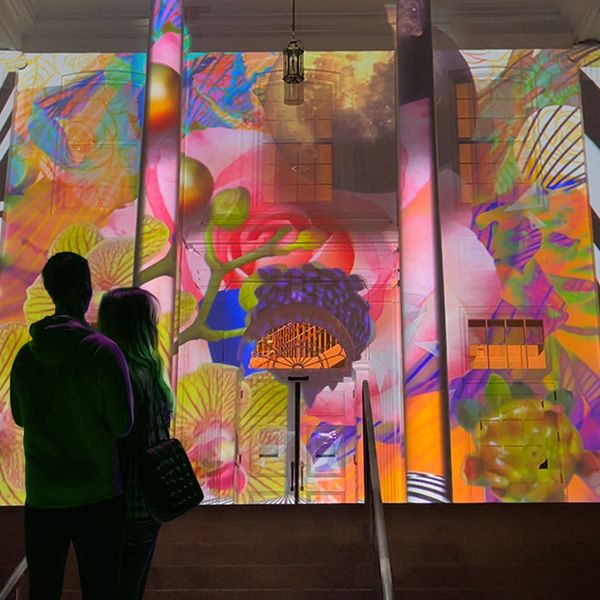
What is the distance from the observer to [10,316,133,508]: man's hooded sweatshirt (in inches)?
76.9

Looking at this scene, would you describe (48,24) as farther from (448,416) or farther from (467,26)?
(448,416)

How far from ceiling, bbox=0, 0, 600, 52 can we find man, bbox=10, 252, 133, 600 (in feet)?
27.6

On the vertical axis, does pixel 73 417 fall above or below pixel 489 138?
below

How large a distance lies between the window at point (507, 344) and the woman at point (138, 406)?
6.95m

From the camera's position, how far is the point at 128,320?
223cm

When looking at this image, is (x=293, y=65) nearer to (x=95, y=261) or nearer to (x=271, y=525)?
(x=95, y=261)

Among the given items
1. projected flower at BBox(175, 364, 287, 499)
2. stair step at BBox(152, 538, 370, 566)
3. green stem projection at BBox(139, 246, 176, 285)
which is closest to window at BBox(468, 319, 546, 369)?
projected flower at BBox(175, 364, 287, 499)

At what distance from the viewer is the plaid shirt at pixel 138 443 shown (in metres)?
2.10

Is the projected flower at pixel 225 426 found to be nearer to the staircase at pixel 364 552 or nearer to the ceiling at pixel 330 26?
the staircase at pixel 364 552

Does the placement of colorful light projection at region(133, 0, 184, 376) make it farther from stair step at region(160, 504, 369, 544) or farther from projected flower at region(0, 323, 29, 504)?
stair step at region(160, 504, 369, 544)

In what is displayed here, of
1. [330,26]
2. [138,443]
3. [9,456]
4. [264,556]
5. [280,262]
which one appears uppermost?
[330,26]

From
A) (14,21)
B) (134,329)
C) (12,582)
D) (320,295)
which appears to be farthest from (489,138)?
(134,329)

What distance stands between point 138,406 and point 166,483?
23 cm

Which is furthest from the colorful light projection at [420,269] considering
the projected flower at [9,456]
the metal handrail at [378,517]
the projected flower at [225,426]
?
the projected flower at [9,456]
